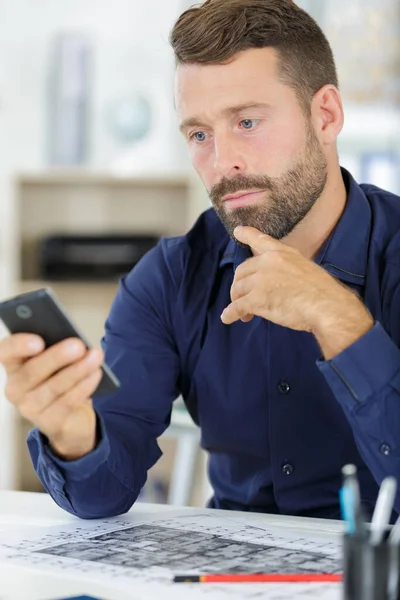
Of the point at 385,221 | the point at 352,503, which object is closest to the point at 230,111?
the point at 385,221

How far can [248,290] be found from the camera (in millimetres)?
1374

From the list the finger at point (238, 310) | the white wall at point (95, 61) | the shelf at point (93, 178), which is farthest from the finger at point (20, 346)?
the white wall at point (95, 61)

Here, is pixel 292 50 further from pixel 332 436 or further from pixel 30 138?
pixel 30 138

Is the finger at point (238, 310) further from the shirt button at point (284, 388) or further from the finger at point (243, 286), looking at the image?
the shirt button at point (284, 388)

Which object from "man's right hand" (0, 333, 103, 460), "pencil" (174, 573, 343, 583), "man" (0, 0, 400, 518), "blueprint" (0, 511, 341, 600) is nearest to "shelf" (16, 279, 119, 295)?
"man" (0, 0, 400, 518)

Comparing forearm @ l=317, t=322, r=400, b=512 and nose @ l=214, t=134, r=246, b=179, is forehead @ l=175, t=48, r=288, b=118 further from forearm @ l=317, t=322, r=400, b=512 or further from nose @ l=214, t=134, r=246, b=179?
forearm @ l=317, t=322, r=400, b=512

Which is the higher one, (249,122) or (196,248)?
(249,122)

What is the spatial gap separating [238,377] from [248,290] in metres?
0.31

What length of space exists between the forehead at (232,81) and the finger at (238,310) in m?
0.36

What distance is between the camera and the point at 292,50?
5.35ft

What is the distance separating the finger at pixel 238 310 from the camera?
137cm

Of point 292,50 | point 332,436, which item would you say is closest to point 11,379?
point 332,436

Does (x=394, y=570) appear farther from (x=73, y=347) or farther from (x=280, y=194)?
(x=280, y=194)

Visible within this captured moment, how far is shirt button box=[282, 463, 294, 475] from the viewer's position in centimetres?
158
